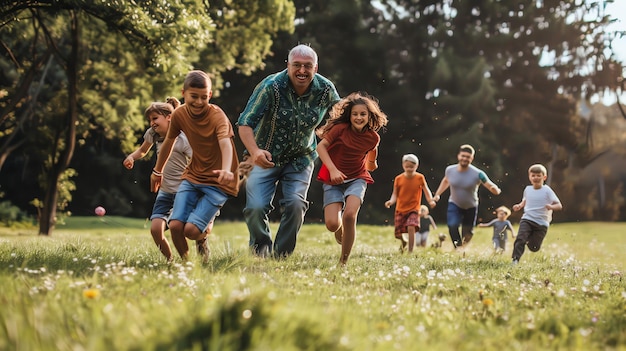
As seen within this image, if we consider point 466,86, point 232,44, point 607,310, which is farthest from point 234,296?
point 466,86

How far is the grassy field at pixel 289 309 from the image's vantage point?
10.1 feet

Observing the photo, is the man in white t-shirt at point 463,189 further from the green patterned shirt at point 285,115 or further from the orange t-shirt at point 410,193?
the green patterned shirt at point 285,115

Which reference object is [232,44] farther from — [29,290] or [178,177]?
[29,290]

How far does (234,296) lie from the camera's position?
338cm

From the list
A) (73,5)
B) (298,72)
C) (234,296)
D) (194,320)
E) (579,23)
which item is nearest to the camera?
(194,320)

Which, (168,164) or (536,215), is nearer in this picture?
(168,164)

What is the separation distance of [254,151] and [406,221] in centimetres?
565

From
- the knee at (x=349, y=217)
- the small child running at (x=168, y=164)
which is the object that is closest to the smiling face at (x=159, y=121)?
the small child running at (x=168, y=164)

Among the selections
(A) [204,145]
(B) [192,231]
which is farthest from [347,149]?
(B) [192,231]

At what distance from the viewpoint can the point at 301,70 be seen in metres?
6.95

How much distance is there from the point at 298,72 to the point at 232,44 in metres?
13.8

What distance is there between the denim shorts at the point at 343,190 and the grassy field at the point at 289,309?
2.44 feet

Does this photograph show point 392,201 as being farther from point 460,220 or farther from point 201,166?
point 201,166

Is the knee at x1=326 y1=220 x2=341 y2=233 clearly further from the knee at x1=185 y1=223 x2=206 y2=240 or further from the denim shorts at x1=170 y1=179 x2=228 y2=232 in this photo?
the knee at x1=185 y1=223 x2=206 y2=240
